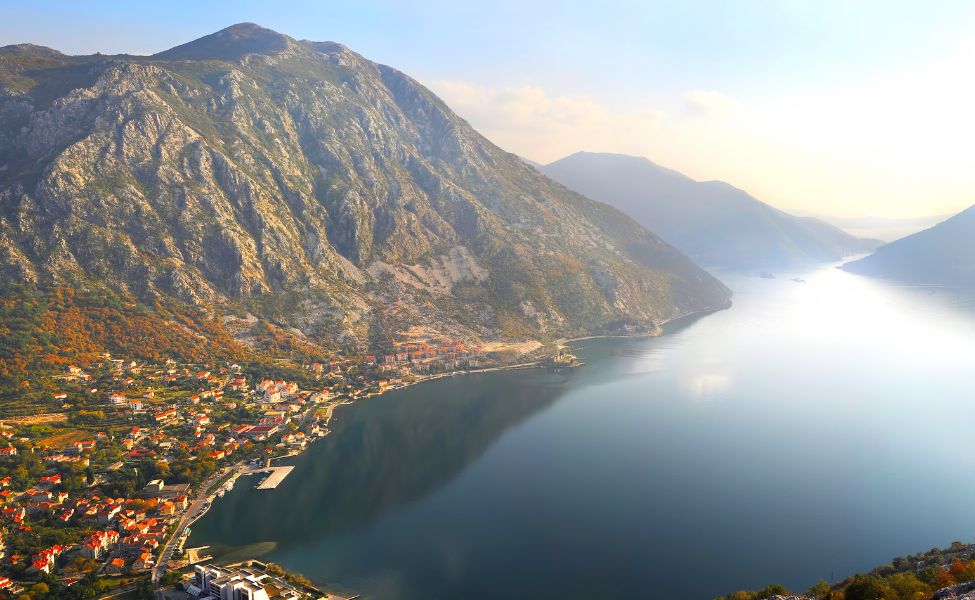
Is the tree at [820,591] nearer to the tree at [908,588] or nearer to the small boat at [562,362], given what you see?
the tree at [908,588]

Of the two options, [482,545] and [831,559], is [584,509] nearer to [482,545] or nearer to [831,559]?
[482,545]

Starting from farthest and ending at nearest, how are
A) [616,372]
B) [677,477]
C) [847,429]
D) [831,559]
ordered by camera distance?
[616,372] < [847,429] < [677,477] < [831,559]

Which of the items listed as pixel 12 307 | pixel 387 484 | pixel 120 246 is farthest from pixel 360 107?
pixel 387 484

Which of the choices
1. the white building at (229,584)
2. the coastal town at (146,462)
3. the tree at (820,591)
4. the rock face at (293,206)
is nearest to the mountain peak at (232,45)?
the rock face at (293,206)

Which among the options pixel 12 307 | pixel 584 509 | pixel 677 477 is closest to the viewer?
pixel 584 509

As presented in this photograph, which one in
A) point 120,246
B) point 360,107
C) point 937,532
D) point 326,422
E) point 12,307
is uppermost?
point 360,107

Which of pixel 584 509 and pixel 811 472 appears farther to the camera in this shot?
pixel 811 472

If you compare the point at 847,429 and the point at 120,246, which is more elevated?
the point at 120,246
